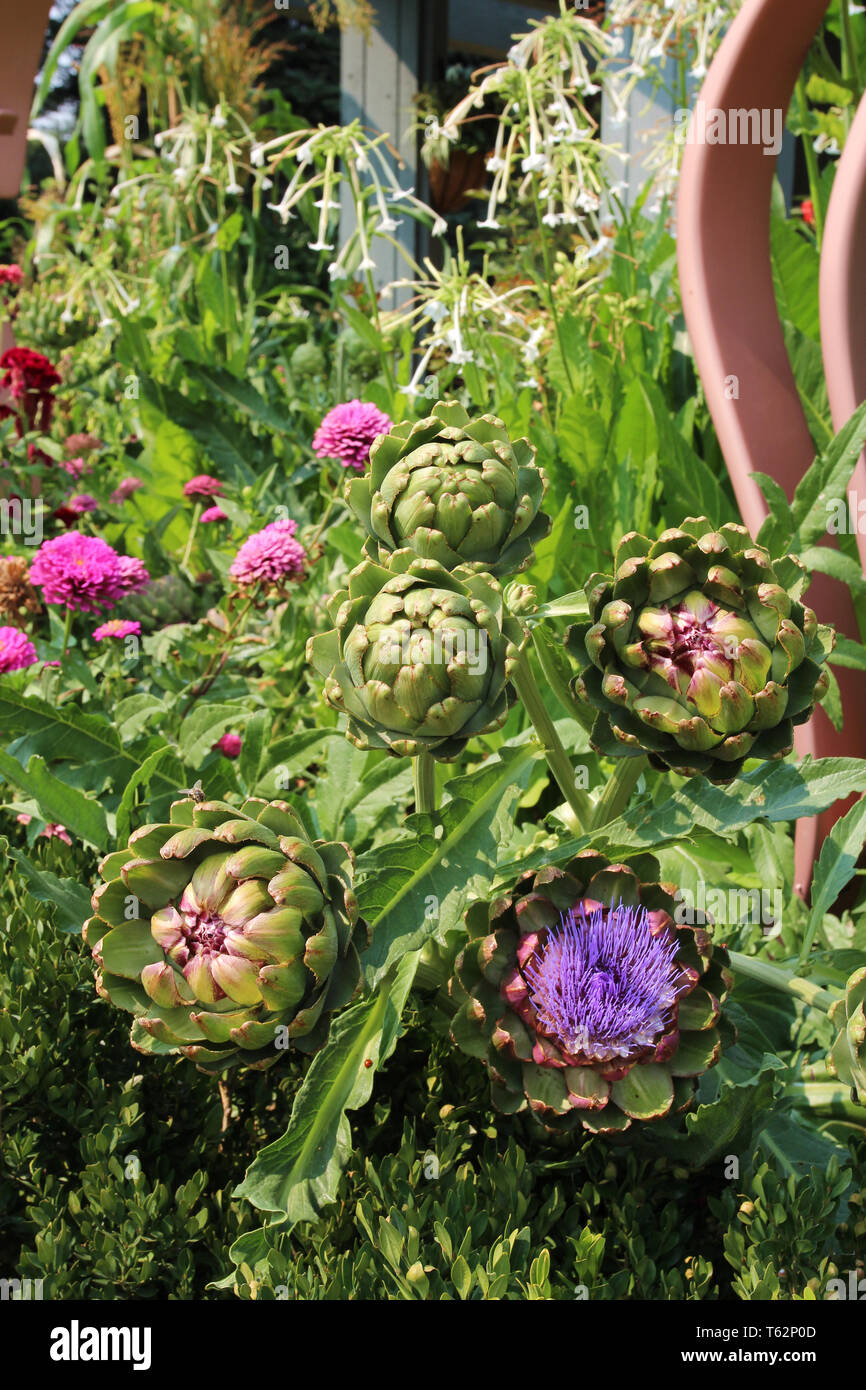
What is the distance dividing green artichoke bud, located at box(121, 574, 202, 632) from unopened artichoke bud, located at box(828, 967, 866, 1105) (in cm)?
121

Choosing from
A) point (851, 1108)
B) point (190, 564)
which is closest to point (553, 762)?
point (851, 1108)

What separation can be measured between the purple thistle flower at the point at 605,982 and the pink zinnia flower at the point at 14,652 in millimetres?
748

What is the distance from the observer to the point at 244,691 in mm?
1364

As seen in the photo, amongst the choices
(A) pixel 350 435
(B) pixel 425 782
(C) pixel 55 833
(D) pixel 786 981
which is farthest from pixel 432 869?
(A) pixel 350 435

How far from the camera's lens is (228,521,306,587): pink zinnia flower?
4.17ft

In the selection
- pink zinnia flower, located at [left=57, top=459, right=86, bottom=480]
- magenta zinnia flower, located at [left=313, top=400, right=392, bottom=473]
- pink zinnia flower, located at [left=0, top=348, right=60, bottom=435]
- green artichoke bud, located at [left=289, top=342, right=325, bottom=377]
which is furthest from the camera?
green artichoke bud, located at [left=289, top=342, right=325, bottom=377]

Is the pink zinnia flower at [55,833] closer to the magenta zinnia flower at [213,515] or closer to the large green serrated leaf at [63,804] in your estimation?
the large green serrated leaf at [63,804]

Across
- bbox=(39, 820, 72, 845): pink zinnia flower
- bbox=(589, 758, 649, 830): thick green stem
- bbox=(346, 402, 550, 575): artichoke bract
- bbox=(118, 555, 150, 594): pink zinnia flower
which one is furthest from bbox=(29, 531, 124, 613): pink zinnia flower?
bbox=(589, 758, 649, 830): thick green stem

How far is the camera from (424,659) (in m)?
0.68

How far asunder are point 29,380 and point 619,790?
138 centimetres

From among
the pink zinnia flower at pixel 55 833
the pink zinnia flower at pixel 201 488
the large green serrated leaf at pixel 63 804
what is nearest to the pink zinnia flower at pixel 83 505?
the pink zinnia flower at pixel 201 488

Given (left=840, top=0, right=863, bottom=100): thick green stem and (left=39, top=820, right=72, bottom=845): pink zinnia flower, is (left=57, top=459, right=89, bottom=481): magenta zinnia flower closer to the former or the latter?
(left=39, top=820, right=72, bottom=845): pink zinnia flower

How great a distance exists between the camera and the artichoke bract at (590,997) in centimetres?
74
